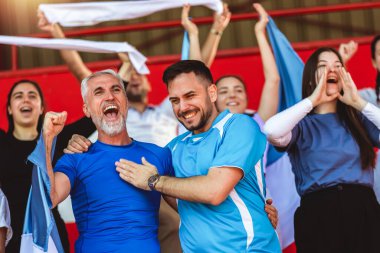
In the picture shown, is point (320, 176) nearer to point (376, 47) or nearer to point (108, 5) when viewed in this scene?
point (376, 47)

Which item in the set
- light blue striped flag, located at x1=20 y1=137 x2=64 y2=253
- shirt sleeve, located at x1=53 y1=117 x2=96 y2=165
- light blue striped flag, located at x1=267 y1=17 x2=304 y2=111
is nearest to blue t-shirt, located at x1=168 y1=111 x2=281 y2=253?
light blue striped flag, located at x1=20 y1=137 x2=64 y2=253

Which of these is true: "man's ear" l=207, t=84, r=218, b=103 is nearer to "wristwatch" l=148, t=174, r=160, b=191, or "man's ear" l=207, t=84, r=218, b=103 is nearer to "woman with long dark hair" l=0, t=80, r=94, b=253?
"wristwatch" l=148, t=174, r=160, b=191

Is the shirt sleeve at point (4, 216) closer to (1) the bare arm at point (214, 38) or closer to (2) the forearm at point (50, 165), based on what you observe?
Answer: (2) the forearm at point (50, 165)

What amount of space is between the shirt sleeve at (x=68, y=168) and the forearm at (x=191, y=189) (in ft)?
1.29

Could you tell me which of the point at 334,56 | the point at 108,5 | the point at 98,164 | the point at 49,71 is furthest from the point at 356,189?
the point at 49,71

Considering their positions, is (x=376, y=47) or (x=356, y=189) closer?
(x=356, y=189)

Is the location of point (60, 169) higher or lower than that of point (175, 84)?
lower

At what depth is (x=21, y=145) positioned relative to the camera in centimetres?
379

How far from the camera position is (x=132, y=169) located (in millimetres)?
2705

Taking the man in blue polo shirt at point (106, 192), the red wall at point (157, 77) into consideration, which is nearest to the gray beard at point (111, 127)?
the man in blue polo shirt at point (106, 192)

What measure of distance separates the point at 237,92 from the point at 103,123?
57.5 inches

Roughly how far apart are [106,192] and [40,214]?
0.30 m

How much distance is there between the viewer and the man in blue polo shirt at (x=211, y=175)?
8.32 ft

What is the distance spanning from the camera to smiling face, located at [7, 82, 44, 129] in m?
3.97
